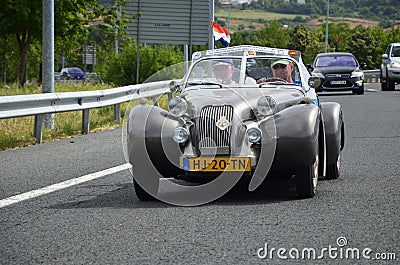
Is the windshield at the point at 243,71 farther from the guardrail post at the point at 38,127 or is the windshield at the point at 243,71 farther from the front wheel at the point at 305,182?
the guardrail post at the point at 38,127

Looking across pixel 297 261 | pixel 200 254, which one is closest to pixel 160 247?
pixel 200 254

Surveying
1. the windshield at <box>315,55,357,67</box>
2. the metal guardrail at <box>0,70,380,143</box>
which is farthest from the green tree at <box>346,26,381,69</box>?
the metal guardrail at <box>0,70,380,143</box>

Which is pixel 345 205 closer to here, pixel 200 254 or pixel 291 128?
pixel 291 128

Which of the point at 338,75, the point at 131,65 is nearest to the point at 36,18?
the point at 131,65

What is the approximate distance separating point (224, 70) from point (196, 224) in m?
2.90

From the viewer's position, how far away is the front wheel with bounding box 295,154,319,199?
8.14 m

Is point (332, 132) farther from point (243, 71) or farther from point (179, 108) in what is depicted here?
point (179, 108)

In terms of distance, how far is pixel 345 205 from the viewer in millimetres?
7824

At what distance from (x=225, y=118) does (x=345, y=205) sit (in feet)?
4.23

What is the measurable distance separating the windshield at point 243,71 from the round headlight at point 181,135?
129 centimetres

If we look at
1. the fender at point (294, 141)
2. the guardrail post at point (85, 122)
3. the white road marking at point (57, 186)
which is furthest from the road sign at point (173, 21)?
the fender at point (294, 141)

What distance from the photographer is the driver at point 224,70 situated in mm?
9469

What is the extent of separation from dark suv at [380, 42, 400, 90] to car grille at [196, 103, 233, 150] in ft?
91.0

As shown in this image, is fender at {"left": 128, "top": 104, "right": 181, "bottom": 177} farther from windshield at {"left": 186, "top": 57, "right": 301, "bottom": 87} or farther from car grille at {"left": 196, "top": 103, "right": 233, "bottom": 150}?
windshield at {"left": 186, "top": 57, "right": 301, "bottom": 87}
